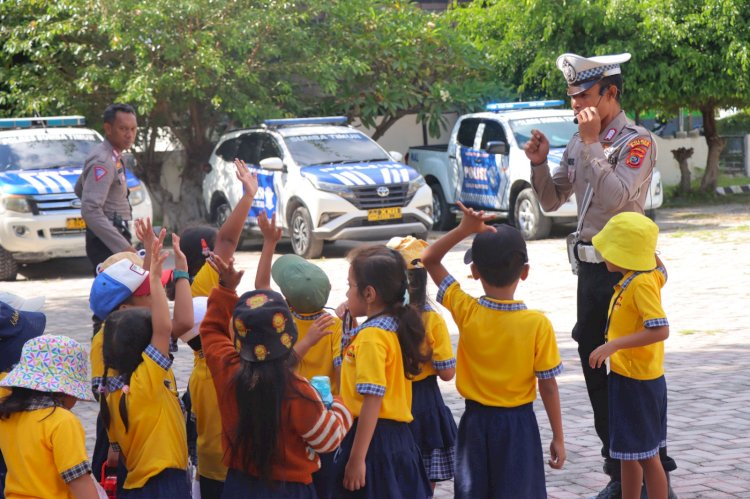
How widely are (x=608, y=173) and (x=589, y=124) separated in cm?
24

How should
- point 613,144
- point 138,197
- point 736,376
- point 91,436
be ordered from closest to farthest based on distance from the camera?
point 613,144 → point 91,436 → point 736,376 → point 138,197

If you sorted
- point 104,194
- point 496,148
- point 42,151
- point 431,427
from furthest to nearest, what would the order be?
point 496,148, point 42,151, point 104,194, point 431,427

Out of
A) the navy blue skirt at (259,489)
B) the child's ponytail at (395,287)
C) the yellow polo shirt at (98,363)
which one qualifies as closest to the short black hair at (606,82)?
the child's ponytail at (395,287)

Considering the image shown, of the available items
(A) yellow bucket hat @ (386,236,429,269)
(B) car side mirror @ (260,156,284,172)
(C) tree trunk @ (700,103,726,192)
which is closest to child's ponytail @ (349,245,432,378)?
(A) yellow bucket hat @ (386,236,429,269)

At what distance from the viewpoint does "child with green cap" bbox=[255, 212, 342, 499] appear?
4.45 m

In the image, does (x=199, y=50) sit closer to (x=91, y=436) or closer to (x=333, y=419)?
(x=91, y=436)

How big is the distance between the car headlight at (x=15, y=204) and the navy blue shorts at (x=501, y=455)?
1084 centimetres

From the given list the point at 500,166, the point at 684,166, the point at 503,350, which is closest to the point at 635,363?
the point at 503,350

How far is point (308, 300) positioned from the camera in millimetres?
4508

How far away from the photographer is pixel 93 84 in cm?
1872

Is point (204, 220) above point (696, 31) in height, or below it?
below

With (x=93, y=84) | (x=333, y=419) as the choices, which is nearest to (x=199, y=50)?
(x=93, y=84)

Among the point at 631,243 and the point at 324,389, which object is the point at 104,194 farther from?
the point at 324,389

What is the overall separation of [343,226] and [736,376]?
8.35 metres
